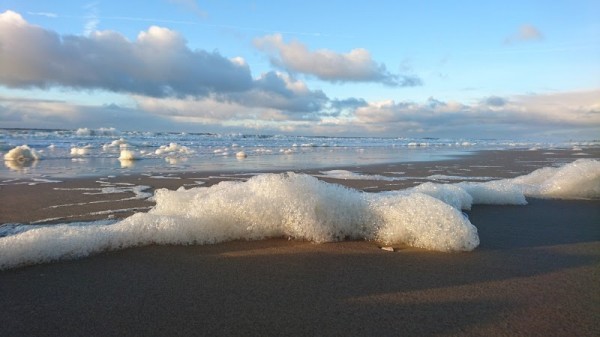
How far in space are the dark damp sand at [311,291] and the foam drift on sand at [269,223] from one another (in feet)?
0.44

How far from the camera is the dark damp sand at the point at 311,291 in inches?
75.2

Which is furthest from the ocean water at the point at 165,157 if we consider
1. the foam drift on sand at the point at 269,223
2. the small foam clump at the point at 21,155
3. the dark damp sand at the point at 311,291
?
the dark damp sand at the point at 311,291

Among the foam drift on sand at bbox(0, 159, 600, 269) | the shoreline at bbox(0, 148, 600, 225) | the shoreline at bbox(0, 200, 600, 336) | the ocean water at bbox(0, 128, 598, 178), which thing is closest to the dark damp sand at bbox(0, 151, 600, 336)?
the shoreline at bbox(0, 200, 600, 336)

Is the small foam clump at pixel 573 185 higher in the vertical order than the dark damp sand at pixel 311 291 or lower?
higher

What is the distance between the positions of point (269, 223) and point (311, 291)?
4.31 ft

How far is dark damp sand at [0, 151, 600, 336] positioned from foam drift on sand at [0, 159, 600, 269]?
134 mm

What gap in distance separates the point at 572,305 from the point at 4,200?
249 inches

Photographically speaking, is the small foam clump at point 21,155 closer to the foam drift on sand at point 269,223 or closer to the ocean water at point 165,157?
the ocean water at point 165,157

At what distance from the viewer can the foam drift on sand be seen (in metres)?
2.99

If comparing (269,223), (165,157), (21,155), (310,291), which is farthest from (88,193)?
(165,157)

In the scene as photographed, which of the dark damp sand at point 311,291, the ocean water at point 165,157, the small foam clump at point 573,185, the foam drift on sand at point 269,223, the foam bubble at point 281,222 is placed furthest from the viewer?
the ocean water at point 165,157

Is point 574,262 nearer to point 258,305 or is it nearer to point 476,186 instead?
point 258,305

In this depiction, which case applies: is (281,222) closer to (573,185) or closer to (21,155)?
(573,185)

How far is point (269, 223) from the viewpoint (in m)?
3.58
